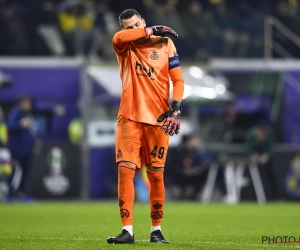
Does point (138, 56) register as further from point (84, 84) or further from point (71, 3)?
point (71, 3)

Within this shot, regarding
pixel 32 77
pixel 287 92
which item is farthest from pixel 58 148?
pixel 287 92

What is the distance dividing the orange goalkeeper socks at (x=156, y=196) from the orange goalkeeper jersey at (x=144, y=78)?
525 millimetres

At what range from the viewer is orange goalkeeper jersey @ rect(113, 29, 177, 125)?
842 cm

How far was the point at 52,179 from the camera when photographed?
21188 millimetres

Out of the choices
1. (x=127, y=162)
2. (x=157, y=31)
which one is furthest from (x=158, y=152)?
(x=157, y=31)

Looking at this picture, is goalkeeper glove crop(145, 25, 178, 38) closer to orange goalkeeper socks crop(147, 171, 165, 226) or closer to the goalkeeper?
the goalkeeper

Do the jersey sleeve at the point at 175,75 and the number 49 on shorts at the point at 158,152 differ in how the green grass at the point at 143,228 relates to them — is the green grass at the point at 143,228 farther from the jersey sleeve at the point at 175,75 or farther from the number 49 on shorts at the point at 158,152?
the jersey sleeve at the point at 175,75

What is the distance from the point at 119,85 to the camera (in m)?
22.0

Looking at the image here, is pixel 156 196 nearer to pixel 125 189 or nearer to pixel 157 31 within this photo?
pixel 125 189

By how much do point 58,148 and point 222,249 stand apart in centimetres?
1403

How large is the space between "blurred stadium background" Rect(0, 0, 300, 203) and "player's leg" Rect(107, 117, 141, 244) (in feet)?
42.4

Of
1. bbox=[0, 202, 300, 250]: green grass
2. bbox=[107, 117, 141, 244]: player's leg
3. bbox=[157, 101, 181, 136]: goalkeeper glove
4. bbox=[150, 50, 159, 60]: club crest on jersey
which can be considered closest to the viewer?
bbox=[0, 202, 300, 250]: green grass

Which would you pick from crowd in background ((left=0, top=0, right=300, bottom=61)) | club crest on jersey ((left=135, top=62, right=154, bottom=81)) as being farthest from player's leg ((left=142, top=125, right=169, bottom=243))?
crowd in background ((left=0, top=0, right=300, bottom=61))

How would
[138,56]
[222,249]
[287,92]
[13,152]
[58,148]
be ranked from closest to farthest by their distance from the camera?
[222,249], [138,56], [13,152], [58,148], [287,92]
